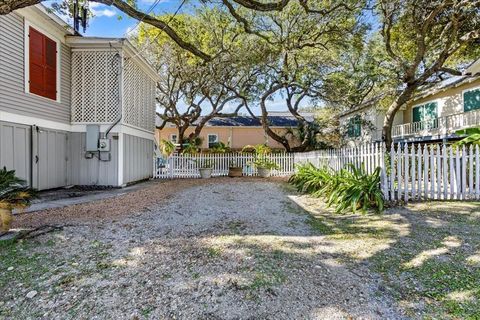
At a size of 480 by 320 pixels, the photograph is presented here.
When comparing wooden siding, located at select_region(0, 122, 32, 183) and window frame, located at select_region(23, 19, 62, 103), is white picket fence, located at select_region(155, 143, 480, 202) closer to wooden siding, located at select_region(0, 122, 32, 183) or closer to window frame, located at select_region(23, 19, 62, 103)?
wooden siding, located at select_region(0, 122, 32, 183)

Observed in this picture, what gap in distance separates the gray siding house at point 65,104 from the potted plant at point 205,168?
3.48 m

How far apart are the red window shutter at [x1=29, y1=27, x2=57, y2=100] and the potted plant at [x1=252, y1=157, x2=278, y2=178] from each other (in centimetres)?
965

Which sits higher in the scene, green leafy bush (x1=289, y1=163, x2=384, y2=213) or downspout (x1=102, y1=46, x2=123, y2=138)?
downspout (x1=102, y1=46, x2=123, y2=138)

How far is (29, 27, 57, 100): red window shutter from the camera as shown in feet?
27.3

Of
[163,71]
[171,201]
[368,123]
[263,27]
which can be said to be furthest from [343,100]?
[171,201]

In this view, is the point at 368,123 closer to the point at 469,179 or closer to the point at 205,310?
the point at 469,179

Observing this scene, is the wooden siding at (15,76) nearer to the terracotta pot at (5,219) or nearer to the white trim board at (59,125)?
the white trim board at (59,125)

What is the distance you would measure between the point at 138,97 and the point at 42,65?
12.8ft

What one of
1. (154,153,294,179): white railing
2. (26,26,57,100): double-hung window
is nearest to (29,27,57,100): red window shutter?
(26,26,57,100): double-hung window

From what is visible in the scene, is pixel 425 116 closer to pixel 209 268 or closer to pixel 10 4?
pixel 209 268

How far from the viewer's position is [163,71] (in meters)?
19.5

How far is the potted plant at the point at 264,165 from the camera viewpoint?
1551cm

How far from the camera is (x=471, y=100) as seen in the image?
16.6 metres

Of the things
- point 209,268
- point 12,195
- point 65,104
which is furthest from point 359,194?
point 65,104
